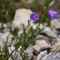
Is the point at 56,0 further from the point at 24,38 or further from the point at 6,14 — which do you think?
the point at 24,38

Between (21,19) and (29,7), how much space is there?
0.40 m

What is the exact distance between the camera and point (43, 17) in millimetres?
3910

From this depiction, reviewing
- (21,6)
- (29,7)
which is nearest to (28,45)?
(29,7)

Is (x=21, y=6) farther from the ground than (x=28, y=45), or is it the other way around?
(x=21, y=6)

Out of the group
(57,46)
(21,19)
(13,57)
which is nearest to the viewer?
(13,57)

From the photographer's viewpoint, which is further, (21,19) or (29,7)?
(29,7)

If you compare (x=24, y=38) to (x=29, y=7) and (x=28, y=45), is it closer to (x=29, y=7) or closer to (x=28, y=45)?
(x=28, y=45)

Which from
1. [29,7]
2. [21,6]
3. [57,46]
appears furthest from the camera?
[21,6]

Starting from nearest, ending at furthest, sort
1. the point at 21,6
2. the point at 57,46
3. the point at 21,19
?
the point at 57,46 < the point at 21,19 < the point at 21,6

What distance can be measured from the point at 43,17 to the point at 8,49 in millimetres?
1270

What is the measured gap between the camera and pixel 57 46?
288cm

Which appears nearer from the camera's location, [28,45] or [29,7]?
[28,45]

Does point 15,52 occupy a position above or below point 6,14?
below

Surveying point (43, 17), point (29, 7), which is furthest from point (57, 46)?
point (29, 7)
